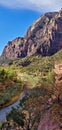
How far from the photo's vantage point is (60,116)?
31.9m

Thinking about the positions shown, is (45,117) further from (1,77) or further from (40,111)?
(1,77)

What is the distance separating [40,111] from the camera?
37.7 metres

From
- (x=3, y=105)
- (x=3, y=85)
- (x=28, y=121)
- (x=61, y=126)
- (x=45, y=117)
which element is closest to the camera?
(x=61, y=126)

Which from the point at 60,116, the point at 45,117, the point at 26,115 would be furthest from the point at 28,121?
the point at 60,116

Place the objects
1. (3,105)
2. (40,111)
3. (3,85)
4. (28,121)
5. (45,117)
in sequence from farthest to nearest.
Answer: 1. (3,85)
2. (3,105)
3. (28,121)
4. (40,111)
5. (45,117)

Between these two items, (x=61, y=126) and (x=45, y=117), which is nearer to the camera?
(x=61, y=126)

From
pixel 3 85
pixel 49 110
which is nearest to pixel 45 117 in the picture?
pixel 49 110

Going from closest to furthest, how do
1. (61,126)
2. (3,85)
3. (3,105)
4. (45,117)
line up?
(61,126) → (45,117) → (3,105) → (3,85)

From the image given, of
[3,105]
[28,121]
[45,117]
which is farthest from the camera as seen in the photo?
[3,105]

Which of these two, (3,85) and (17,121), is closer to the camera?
(17,121)

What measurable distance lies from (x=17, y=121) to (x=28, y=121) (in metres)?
1.53

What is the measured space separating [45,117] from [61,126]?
12.2 ft

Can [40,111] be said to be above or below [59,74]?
below

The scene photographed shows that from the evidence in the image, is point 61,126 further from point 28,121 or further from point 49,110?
point 28,121
